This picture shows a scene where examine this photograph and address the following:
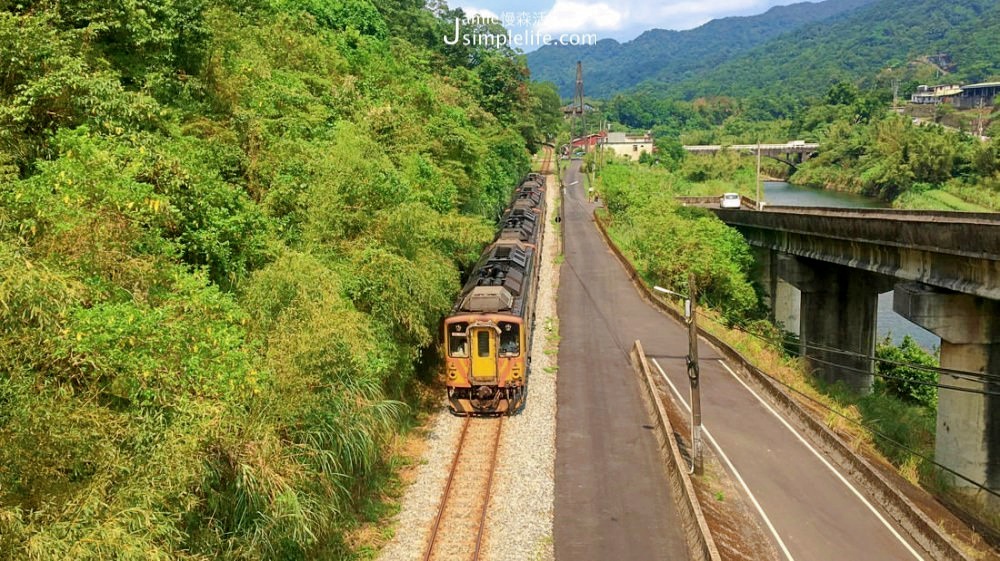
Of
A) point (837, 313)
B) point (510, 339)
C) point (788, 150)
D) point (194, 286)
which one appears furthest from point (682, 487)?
point (788, 150)

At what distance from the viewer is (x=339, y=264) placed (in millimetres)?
18453

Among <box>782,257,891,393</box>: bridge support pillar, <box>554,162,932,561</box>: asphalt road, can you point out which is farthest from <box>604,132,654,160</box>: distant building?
<box>554,162,932,561</box>: asphalt road

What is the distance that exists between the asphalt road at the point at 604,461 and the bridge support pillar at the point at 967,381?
8.86m

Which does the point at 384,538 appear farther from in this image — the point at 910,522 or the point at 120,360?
the point at 910,522

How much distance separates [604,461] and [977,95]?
578 ft

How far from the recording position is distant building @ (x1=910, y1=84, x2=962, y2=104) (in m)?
164

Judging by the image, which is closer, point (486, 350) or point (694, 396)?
point (694, 396)

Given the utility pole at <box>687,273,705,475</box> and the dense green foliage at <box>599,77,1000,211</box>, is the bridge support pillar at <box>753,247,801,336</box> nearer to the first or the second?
the utility pole at <box>687,273,705,475</box>

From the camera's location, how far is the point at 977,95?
157500 millimetres

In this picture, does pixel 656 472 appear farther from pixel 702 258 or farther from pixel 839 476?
pixel 702 258

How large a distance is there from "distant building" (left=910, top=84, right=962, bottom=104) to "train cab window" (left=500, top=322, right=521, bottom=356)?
176 metres

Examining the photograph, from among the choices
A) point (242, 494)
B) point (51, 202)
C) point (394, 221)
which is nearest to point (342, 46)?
point (394, 221)

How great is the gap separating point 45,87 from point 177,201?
319 cm

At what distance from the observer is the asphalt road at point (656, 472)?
637 inches
